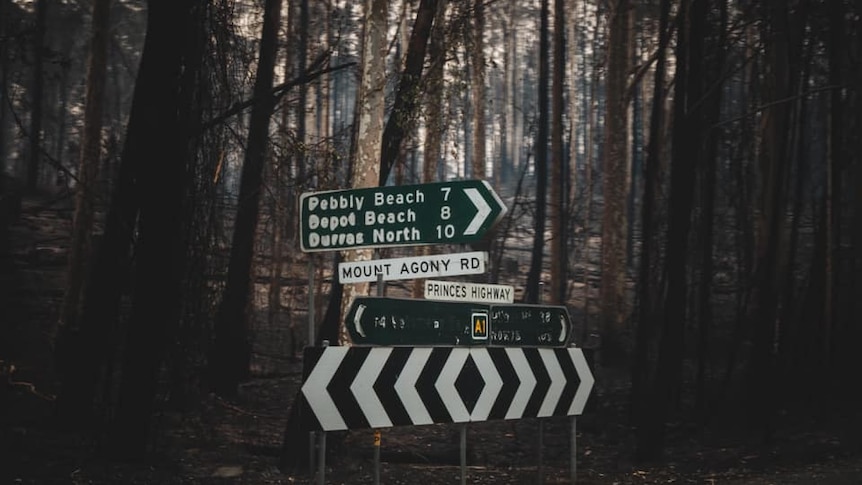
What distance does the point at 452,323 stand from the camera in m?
6.88

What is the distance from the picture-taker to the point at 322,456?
6102mm

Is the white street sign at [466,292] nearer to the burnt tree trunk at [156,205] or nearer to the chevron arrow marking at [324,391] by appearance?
the chevron arrow marking at [324,391]

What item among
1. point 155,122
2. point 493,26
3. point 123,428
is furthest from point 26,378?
point 493,26

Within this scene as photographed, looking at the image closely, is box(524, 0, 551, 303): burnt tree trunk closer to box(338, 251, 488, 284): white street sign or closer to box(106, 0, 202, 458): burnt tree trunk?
box(106, 0, 202, 458): burnt tree trunk

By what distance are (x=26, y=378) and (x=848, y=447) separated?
13.4 metres

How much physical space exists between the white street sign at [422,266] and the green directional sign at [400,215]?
122mm

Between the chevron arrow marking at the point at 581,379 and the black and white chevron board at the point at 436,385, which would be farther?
the chevron arrow marking at the point at 581,379

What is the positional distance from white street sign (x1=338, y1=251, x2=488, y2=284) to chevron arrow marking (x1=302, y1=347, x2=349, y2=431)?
689 mm

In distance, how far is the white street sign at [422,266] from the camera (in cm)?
640

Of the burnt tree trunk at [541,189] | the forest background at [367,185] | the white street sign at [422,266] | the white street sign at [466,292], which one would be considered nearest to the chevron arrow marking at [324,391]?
the forest background at [367,185]

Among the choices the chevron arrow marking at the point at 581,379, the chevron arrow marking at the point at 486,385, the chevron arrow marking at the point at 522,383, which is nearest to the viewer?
the chevron arrow marking at the point at 486,385

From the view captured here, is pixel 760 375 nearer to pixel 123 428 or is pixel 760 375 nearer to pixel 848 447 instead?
pixel 848 447

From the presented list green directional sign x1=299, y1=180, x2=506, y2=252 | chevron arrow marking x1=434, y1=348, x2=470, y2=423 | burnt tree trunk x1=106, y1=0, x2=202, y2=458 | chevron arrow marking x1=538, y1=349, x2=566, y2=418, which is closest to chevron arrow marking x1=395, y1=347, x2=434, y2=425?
chevron arrow marking x1=434, y1=348, x2=470, y2=423

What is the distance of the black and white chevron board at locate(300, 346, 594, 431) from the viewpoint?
6.12 meters
